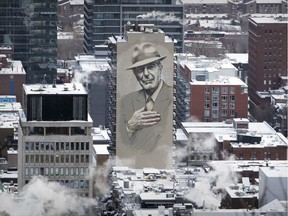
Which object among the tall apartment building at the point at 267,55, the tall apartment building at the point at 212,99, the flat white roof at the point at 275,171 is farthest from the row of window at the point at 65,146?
the tall apartment building at the point at 267,55

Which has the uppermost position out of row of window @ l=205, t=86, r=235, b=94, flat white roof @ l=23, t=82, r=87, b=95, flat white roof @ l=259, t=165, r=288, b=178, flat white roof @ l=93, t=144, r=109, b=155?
flat white roof @ l=23, t=82, r=87, b=95

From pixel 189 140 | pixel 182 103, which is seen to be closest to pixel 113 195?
pixel 189 140

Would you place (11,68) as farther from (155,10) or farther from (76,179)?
(76,179)

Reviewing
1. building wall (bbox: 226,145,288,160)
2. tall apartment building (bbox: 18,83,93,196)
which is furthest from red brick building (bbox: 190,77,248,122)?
tall apartment building (bbox: 18,83,93,196)

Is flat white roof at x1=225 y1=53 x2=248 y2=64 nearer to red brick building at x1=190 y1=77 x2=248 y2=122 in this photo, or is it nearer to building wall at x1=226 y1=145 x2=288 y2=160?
red brick building at x1=190 y1=77 x2=248 y2=122

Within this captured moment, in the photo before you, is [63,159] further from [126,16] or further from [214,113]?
[126,16]

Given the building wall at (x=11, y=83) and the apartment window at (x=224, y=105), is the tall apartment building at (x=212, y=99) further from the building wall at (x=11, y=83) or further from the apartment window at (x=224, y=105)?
the building wall at (x=11, y=83)
